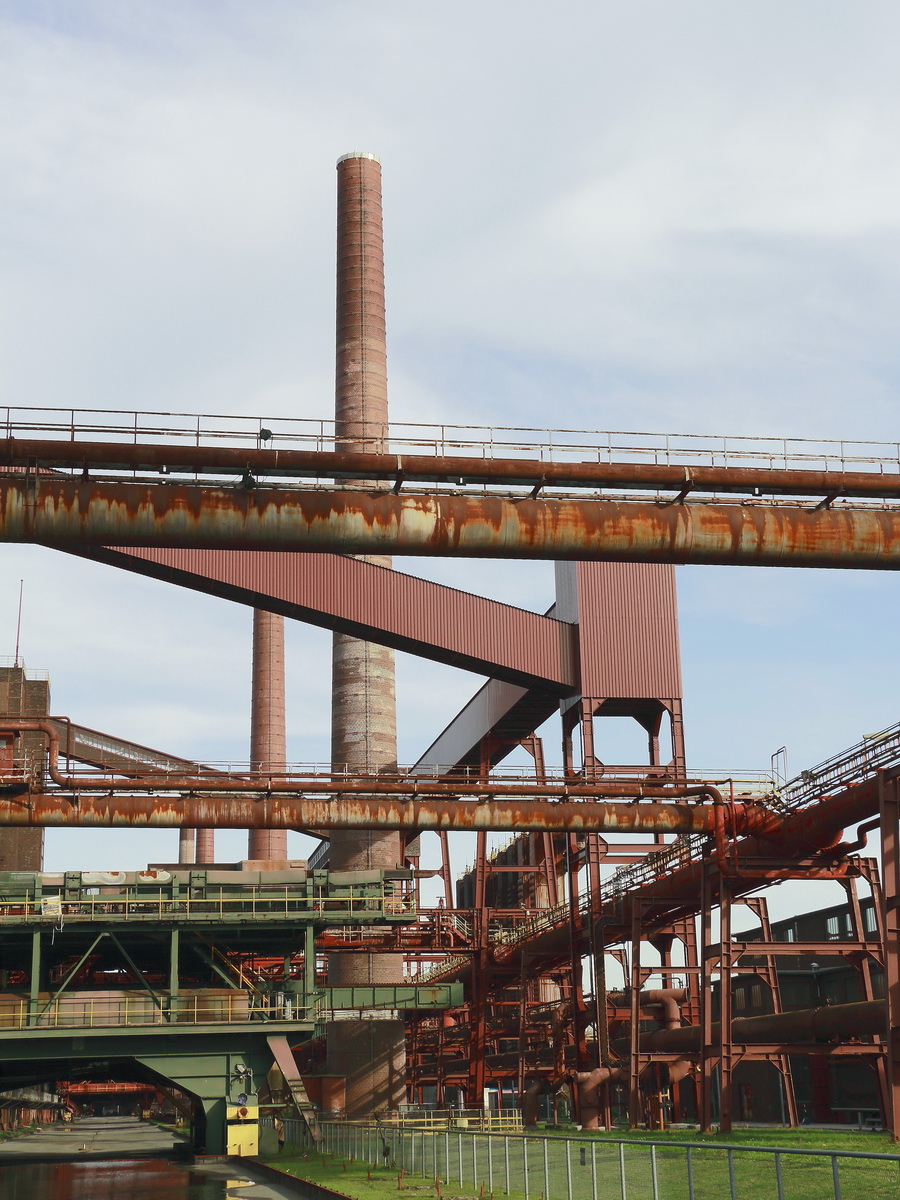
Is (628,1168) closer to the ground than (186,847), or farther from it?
closer to the ground

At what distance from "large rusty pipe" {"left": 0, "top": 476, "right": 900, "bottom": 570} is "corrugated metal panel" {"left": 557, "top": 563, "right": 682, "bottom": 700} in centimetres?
2075

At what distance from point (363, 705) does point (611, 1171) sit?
30674mm

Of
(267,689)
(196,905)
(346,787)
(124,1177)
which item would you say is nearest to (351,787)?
(346,787)

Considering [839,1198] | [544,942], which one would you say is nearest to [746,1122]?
[544,942]

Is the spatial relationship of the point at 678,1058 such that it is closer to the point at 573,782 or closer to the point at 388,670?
the point at 573,782

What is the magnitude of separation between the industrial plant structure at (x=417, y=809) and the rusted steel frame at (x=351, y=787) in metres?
0.11

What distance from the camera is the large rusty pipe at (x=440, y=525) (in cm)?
1750

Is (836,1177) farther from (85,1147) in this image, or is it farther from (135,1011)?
(85,1147)

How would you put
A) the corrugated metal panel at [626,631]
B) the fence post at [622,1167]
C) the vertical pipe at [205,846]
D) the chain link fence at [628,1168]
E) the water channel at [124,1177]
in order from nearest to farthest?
the chain link fence at [628,1168]
the fence post at [622,1167]
the water channel at [124,1177]
the corrugated metal panel at [626,631]
the vertical pipe at [205,846]

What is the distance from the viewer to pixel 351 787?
29.4 meters

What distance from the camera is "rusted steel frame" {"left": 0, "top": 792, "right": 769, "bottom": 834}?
28.2 m

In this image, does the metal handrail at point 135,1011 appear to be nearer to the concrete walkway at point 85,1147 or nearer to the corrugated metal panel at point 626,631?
the concrete walkway at point 85,1147

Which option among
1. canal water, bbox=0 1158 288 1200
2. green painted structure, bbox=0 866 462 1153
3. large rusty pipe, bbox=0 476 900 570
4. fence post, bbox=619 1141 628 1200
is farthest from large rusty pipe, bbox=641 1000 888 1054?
canal water, bbox=0 1158 288 1200

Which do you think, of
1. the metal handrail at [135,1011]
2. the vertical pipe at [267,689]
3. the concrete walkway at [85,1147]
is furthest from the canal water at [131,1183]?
the vertical pipe at [267,689]
